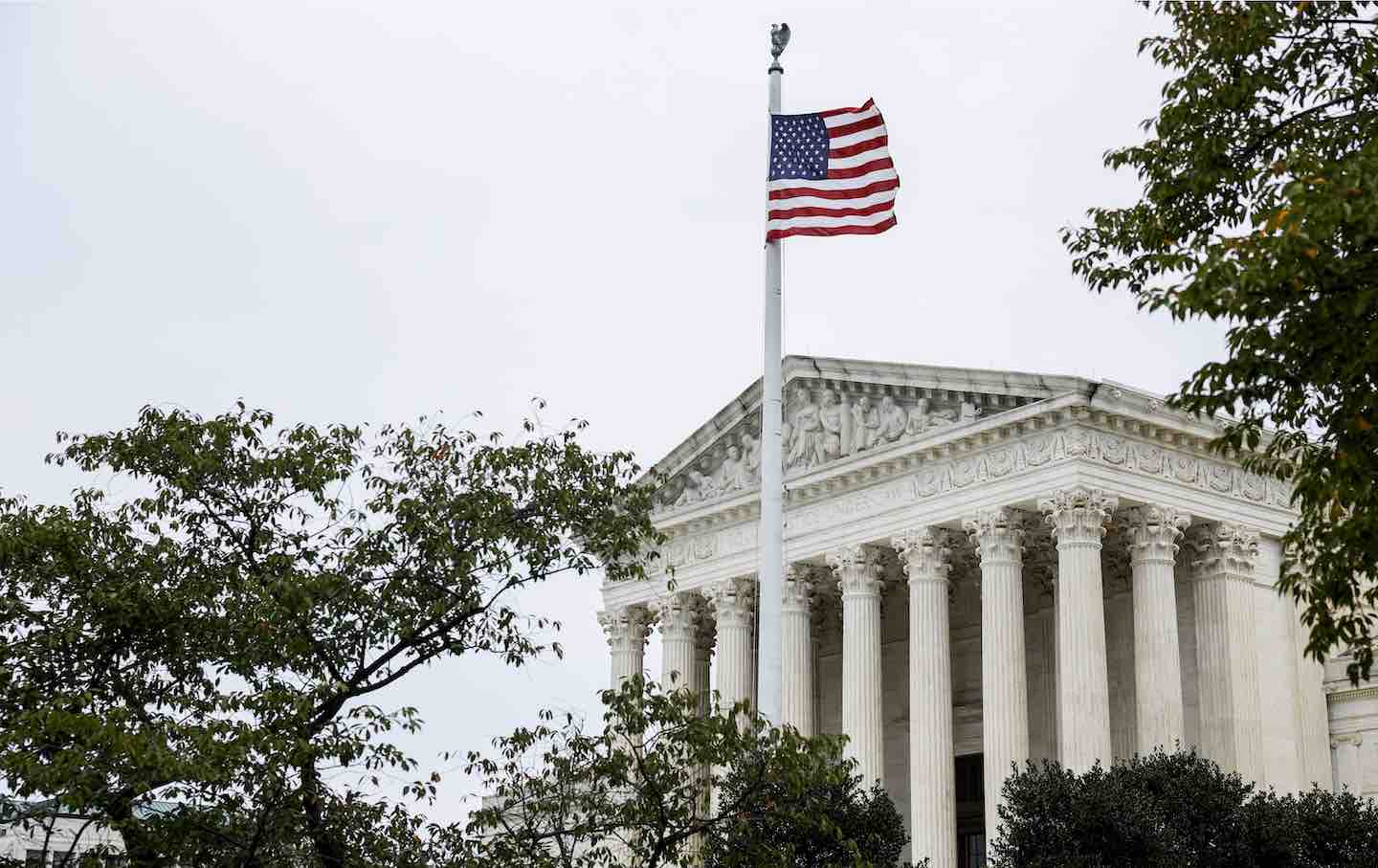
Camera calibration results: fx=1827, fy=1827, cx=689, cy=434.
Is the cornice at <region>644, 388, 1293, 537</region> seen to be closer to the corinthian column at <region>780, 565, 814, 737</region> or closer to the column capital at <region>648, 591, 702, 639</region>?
the corinthian column at <region>780, 565, 814, 737</region>

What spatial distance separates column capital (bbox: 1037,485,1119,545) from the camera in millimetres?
39562

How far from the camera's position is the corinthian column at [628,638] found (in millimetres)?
51625

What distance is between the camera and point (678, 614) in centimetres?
5028

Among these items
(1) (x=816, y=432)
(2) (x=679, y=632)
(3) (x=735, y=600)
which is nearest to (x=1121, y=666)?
(1) (x=816, y=432)

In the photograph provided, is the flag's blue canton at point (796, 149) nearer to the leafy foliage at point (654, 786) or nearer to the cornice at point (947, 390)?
the leafy foliage at point (654, 786)

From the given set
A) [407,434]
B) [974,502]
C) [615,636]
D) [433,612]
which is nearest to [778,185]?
[407,434]

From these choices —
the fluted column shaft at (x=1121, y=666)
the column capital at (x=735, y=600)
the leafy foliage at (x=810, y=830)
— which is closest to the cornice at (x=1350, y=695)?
the fluted column shaft at (x=1121, y=666)

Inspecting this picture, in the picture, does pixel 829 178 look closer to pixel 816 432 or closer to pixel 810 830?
pixel 810 830

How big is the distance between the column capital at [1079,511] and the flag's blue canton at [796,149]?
57.5ft

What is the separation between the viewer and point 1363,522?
1669 cm

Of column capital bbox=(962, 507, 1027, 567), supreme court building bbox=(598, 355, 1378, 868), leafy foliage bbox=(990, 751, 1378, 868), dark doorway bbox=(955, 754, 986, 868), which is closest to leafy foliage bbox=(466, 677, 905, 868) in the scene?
leafy foliage bbox=(990, 751, 1378, 868)

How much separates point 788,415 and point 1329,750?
49.9ft

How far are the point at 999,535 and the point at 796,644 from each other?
25.3 feet

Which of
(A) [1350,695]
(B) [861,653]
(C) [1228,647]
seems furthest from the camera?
(B) [861,653]
